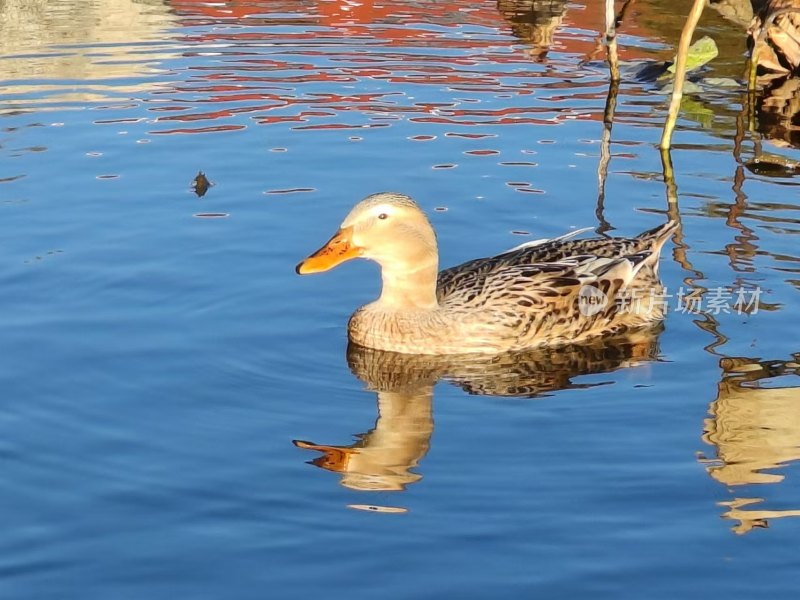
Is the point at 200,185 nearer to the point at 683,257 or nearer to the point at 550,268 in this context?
the point at 550,268

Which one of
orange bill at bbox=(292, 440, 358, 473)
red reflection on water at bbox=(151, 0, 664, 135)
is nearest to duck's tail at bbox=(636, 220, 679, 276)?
orange bill at bbox=(292, 440, 358, 473)

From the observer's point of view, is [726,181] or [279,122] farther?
[279,122]

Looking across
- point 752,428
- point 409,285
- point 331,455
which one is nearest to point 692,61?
point 409,285

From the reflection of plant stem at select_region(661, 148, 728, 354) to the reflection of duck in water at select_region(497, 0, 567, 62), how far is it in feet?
14.2

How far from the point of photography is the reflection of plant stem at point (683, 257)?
28.0 ft

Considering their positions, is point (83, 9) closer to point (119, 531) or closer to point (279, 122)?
point (279, 122)

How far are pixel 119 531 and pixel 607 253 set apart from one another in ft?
13.7

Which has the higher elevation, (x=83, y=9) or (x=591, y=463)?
(x=83, y=9)

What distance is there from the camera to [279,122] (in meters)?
12.9

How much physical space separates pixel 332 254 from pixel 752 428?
2.61 metres

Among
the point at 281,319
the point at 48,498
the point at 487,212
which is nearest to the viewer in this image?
the point at 48,498

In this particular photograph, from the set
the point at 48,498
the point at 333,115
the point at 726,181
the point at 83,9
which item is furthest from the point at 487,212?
the point at 83,9

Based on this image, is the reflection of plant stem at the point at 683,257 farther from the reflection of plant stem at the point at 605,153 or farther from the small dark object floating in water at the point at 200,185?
the small dark object floating in water at the point at 200,185

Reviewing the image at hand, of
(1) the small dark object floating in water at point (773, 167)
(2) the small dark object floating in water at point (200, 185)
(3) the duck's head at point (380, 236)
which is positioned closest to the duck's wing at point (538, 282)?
(3) the duck's head at point (380, 236)
